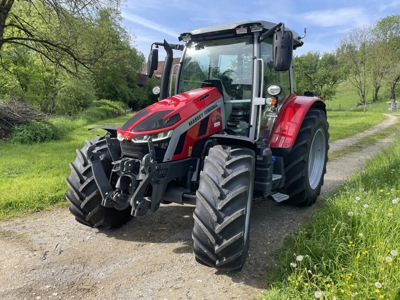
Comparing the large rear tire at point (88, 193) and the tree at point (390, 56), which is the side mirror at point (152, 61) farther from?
the tree at point (390, 56)

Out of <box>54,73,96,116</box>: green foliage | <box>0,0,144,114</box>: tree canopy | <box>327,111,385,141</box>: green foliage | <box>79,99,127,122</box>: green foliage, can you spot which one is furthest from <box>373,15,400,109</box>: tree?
<box>0,0,144,114</box>: tree canopy

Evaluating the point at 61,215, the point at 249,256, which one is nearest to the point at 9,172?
the point at 61,215

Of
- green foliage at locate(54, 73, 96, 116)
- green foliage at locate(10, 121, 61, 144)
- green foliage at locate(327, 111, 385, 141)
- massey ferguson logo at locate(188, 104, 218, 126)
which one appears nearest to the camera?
massey ferguson logo at locate(188, 104, 218, 126)

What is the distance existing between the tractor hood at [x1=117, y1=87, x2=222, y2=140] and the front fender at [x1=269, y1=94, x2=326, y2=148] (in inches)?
40.7

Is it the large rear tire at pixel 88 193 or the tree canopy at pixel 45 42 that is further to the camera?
the tree canopy at pixel 45 42

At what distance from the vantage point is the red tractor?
2.95 m

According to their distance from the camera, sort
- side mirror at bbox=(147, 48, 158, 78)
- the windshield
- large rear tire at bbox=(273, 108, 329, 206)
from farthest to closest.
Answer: side mirror at bbox=(147, 48, 158, 78) < large rear tire at bbox=(273, 108, 329, 206) < the windshield

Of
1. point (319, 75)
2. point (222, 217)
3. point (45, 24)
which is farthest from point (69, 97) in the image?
point (319, 75)

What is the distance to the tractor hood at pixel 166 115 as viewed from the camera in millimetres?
3361

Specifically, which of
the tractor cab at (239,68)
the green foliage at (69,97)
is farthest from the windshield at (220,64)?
the green foliage at (69,97)

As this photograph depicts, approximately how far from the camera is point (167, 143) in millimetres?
3381

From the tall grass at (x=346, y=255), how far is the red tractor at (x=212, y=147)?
18.8 inches

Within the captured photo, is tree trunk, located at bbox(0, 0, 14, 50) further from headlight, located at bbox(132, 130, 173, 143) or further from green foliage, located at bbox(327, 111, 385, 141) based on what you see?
green foliage, located at bbox(327, 111, 385, 141)

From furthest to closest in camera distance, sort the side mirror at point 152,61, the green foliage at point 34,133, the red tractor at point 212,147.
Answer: the green foliage at point 34,133
the side mirror at point 152,61
the red tractor at point 212,147
